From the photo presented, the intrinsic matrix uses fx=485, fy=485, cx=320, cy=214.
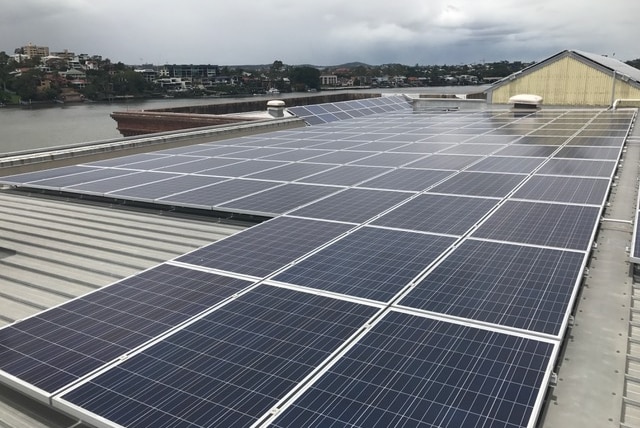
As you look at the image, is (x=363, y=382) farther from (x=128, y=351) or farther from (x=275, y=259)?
(x=275, y=259)

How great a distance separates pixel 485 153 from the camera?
21.7 meters

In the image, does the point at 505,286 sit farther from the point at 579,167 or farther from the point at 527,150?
the point at 527,150

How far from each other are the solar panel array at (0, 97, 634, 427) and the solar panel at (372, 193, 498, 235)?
2.9 inches

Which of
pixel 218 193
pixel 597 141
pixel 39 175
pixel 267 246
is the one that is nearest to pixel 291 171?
pixel 218 193

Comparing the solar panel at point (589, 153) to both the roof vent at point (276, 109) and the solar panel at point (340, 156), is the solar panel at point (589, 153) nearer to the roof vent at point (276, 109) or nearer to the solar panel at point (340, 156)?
the solar panel at point (340, 156)

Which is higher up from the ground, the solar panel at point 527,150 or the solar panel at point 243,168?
the solar panel at point 527,150

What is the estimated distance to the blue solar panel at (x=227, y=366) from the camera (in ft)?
17.9

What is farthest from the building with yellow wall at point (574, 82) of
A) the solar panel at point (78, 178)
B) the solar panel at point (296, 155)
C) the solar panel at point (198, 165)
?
the solar panel at point (78, 178)

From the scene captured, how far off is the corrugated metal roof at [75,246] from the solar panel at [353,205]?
2298 mm

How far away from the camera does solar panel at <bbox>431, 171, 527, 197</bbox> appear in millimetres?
14820

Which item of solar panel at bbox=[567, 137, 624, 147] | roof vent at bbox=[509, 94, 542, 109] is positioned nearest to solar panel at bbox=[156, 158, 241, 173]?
solar panel at bbox=[567, 137, 624, 147]

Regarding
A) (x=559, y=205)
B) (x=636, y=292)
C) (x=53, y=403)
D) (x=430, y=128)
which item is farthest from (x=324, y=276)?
(x=430, y=128)

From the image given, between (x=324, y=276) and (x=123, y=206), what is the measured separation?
9964 mm

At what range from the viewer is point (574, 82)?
46938mm
